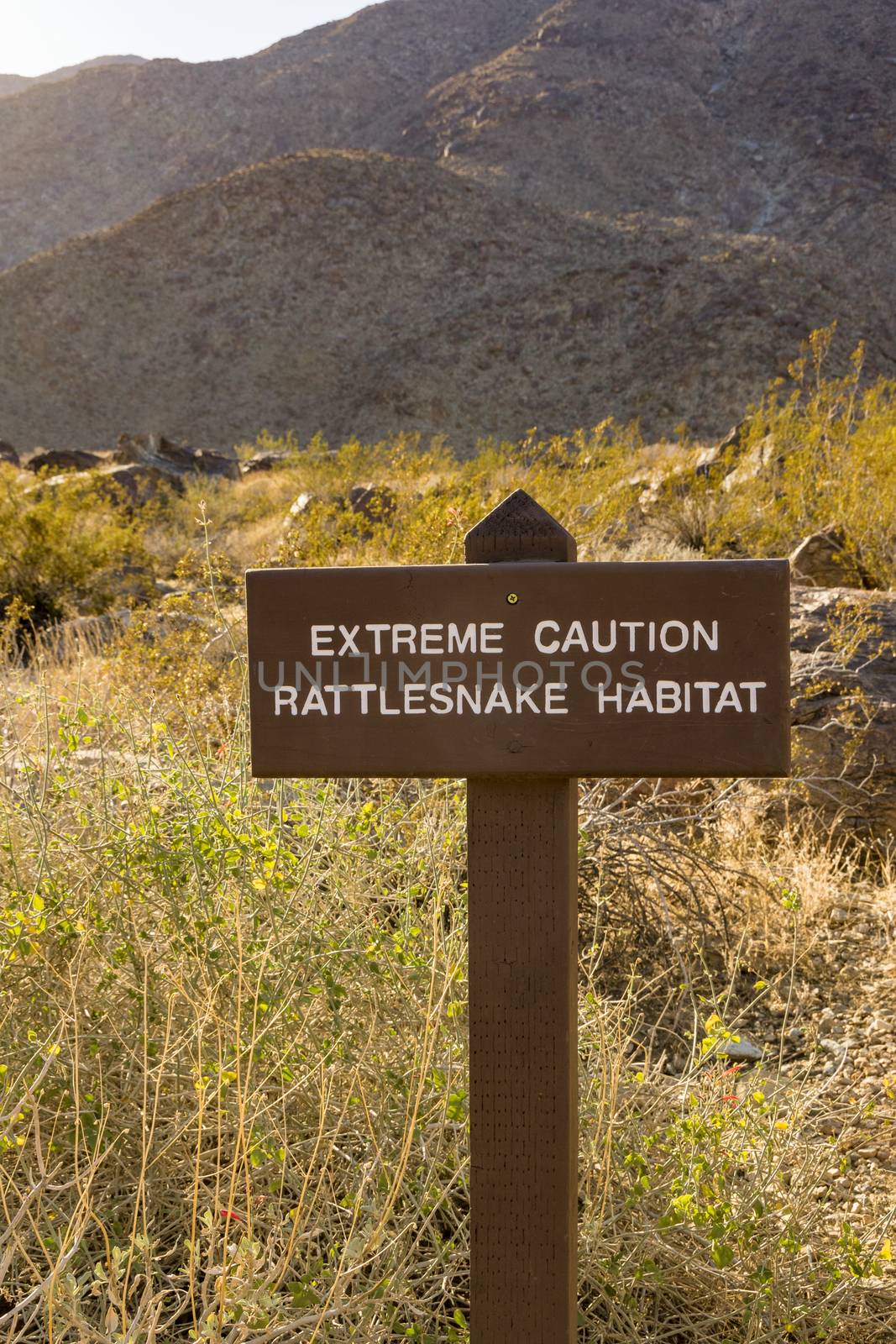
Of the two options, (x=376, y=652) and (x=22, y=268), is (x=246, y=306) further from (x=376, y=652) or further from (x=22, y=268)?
(x=376, y=652)

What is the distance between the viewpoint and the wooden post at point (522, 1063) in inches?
67.5

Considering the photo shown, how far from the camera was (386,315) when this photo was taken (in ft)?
116

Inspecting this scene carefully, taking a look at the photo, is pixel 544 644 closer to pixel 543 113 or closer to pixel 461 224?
pixel 461 224

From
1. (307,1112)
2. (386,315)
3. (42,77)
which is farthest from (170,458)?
(42,77)

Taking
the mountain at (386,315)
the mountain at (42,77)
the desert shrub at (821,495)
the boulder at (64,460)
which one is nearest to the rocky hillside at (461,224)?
the mountain at (386,315)

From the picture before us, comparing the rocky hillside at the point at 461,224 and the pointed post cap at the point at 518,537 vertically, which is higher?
the rocky hillside at the point at 461,224

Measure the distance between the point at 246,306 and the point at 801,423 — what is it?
2914 cm

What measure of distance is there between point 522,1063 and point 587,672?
22.1 inches

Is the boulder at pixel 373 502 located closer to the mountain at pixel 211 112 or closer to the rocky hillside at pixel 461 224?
the rocky hillside at pixel 461 224

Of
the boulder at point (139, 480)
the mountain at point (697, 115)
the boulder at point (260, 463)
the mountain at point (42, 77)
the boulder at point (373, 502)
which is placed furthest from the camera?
the mountain at point (42, 77)

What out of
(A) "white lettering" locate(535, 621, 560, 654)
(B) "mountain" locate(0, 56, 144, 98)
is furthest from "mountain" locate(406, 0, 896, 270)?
(B) "mountain" locate(0, 56, 144, 98)

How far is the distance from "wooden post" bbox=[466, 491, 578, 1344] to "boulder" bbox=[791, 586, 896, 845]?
290 centimetres

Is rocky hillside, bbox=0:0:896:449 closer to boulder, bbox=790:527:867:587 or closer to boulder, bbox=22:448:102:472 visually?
boulder, bbox=22:448:102:472

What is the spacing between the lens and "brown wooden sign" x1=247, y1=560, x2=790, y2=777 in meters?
1.70
